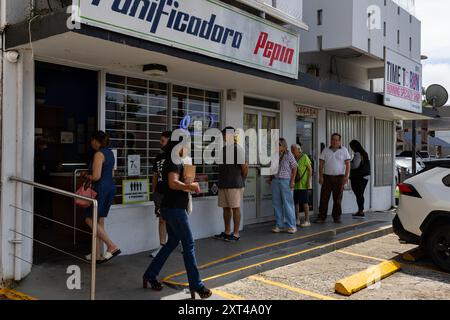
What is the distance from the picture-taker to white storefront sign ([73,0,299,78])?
4672mm

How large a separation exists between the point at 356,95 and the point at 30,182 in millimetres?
6903

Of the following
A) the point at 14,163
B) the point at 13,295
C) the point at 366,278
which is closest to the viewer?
the point at 13,295

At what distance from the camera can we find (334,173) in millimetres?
9164

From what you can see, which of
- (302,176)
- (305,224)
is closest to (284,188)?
(302,176)

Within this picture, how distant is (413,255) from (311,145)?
13.3ft

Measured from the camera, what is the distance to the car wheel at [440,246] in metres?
6.12

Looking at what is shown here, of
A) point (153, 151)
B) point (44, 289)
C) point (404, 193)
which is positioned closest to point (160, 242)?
point (153, 151)

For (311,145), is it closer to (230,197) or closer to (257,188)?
(257,188)

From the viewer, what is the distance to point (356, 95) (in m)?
9.41

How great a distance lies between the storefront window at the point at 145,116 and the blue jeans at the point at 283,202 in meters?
1.22

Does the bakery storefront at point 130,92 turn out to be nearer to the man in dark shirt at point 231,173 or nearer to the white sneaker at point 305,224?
the man in dark shirt at point 231,173

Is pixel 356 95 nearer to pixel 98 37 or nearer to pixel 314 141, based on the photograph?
pixel 314 141

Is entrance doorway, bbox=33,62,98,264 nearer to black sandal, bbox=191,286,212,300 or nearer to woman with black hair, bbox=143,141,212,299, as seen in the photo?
woman with black hair, bbox=143,141,212,299

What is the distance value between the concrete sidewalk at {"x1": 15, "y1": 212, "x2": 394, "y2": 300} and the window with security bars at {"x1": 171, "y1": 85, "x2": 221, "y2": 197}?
106 cm
